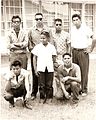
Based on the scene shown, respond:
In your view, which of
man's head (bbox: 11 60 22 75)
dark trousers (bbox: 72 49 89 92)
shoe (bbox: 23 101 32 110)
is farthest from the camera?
dark trousers (bbox: 72 49 89 92)

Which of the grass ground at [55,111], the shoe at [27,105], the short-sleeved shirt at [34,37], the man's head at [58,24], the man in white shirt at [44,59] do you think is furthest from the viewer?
the short-sleeved shirt at [34,37]

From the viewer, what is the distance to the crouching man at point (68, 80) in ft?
20.5

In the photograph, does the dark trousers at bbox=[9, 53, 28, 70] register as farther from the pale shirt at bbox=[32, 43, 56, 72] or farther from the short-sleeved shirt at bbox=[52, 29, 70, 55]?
the short-sleeved shirt at bbox=[52, 29, 70, 55]

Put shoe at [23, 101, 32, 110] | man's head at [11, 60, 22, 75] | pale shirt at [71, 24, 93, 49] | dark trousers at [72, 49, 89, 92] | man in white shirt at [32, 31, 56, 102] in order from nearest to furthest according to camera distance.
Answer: man's head at [11, 60, 22, 75], shoe at [23, 101, 32, 110], man in white shirt at [32, 31, 56, 102], pale shirt at [71, 24, 93, 49], dark trousers at [72, 49, 89, 92]

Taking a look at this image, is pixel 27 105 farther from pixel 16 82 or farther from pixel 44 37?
pixel 44 37

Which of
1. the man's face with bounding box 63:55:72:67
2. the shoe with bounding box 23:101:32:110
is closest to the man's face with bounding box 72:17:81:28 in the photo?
the man's face with bounding box 63:55:72:67

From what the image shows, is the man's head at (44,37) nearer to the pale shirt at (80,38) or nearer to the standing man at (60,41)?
the standing man at (60,41)

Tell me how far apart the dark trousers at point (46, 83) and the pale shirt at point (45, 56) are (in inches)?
5.4

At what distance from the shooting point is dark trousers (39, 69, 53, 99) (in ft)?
21.1

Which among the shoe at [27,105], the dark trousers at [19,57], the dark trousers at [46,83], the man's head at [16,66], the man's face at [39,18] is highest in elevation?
the man's face at [39,18]

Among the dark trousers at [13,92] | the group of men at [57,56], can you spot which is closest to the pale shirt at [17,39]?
the group of men at [57,56]

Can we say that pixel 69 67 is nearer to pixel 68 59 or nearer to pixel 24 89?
pixel 68 59

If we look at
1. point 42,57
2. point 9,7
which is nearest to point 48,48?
point 42,57

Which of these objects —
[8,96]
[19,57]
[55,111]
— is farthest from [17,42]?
[55,111]
